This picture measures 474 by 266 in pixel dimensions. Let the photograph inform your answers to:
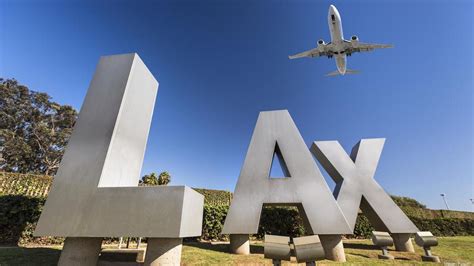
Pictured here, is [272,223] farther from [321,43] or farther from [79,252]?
[321,43]

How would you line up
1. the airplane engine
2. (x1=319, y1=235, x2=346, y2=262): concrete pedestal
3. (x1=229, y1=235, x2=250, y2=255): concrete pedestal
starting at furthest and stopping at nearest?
1. the airplane engine
2. (x1=229, y1=235, x2=250, y2=255): concrete pedestal
3. (x1=319, y1=235, x2=346, y2=262): concrete pedestal

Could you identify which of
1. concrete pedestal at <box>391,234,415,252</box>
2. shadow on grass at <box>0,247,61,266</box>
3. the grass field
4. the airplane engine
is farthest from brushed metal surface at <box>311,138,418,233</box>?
the airplane engine

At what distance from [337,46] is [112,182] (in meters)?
25.3

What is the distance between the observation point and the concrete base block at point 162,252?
5834mm

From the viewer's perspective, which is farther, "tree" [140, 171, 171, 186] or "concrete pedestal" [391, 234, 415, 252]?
"tree" [140, 171, 171, 186]

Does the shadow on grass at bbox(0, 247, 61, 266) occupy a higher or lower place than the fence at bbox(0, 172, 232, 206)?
lower

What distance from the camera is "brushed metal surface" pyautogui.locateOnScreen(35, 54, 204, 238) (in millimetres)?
5742

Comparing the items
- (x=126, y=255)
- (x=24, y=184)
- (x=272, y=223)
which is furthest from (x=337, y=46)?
(x=24, y=184)

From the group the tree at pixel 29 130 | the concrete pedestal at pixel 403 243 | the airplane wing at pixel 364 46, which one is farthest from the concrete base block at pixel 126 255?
the tree at pixel 29 130

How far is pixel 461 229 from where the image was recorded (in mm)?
20922

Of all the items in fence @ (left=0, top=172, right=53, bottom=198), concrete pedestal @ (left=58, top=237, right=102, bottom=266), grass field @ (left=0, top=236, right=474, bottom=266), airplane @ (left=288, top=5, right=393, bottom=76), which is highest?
airplane @ (left=288, top=5, right=393, bottom=76)

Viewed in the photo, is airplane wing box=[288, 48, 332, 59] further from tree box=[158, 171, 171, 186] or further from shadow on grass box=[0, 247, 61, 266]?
shadow on grass box=[0, 247, 61, 266]

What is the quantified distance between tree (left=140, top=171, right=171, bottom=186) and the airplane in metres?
20.1

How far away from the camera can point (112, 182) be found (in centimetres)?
673
